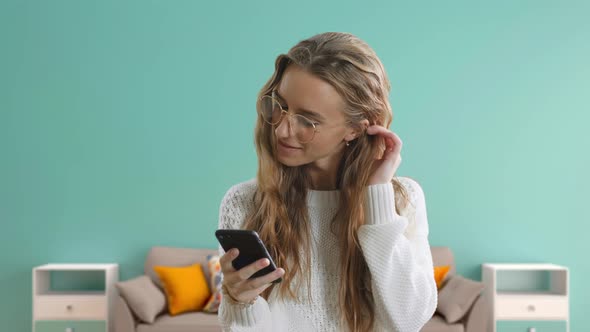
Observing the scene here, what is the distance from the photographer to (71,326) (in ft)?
14.3

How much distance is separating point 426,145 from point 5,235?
310 cm

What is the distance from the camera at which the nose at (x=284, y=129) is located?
1422 mm

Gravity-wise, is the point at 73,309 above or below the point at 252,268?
below

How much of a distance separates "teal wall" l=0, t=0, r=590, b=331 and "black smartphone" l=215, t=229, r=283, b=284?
339cm

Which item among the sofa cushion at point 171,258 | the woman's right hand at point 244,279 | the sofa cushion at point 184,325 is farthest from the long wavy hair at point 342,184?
the sofa cushion at point 171,258

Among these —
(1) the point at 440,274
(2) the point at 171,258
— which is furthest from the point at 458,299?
(2) the point at 171,258

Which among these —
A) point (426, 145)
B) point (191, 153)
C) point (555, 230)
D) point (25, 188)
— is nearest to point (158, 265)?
point (191, 153)

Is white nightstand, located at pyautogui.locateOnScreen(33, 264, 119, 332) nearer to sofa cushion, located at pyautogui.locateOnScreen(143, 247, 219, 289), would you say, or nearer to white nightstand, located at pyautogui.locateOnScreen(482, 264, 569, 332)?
sofa cushion, located at pyautogui.locateOnScreen(143, 247, 219, 289)

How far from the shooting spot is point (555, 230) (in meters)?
4.79

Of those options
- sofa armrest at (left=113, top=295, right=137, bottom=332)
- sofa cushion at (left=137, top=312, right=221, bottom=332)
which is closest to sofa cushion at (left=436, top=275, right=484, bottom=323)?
sofa cushion at (left=137, top=312, right=221, bottom=332)

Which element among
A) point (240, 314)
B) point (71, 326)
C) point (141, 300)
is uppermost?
point (240, 314)

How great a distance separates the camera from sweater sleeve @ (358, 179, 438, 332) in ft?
4.80

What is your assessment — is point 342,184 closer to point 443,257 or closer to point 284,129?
point 284,129

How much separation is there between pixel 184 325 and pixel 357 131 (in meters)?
2.74
